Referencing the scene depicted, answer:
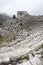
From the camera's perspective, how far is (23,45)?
34812 millimetres

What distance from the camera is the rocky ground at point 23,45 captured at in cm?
2831

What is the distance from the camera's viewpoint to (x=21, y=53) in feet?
102

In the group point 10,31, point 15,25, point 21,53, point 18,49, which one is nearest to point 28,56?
point 21,53

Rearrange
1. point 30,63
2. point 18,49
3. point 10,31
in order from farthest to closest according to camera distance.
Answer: point 10,31 → point 18,49 → point 30,63

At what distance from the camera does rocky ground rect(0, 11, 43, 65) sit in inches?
1115

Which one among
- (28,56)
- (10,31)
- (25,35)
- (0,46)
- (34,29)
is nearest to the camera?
(28,56)

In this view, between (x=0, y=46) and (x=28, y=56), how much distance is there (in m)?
9.61

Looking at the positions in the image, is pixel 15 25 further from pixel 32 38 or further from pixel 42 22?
pixel 32 38

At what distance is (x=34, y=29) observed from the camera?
45.4m

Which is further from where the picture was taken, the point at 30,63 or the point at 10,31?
the point at 10,31

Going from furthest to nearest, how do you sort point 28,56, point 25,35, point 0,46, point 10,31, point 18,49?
point 10,31
point 25,35
point 0,46
point 18,49
point 28,56

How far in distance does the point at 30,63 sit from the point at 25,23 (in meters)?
24.7

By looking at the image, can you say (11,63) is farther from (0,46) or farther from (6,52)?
(0,46)

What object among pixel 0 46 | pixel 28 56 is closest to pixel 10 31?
pixel 0 46
